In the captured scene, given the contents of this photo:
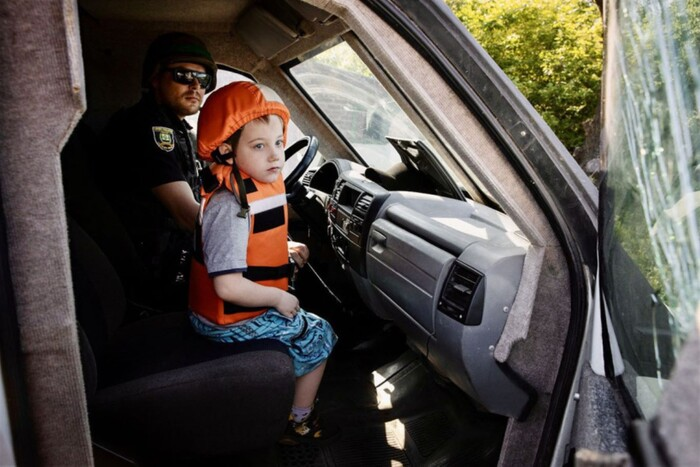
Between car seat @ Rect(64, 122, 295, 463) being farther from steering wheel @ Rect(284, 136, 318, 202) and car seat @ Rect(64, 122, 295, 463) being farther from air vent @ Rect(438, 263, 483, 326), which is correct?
steering wheel @ Rect(284, 136, 318, 202)

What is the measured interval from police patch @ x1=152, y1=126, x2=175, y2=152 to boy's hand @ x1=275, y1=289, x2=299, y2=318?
3.43ft

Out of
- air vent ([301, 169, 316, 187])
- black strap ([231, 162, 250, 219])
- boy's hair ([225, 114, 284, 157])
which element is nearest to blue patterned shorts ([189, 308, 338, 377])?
black strap ([231, 162, 250, 219])

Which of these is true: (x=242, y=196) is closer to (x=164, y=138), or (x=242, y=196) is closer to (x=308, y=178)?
(x=164, y=138)

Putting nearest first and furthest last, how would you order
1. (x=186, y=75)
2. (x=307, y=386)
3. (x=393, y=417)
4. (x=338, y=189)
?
(x=307, y=386) → (x=393, y=417) → (x=186, y=75) → (x=338, y=189)

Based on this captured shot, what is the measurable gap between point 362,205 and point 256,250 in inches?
31.5

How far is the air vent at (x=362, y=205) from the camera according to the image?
2455 mm

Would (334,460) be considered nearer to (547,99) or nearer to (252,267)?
(252,267)

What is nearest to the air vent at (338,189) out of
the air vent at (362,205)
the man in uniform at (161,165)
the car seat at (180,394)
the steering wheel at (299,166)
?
the steering wheel at (299,166)

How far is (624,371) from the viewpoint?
1.06 m

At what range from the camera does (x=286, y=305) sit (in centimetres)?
177

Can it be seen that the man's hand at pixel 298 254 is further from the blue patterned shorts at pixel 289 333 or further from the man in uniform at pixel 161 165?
the man in uniform at pixel 161 165

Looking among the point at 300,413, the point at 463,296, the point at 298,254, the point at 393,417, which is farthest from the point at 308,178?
the point at 463,296

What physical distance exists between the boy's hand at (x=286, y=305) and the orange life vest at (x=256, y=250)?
0.28 feet

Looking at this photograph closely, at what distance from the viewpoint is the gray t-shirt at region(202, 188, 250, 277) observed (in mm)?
1651
